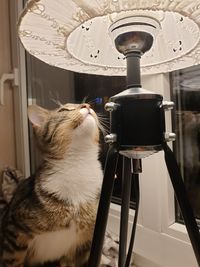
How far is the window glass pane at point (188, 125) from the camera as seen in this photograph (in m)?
0.88

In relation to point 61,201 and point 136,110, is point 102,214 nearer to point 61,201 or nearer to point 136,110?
point 136,110

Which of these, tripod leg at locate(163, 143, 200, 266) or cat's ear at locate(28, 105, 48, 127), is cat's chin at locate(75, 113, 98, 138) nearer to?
cat's ear at locate(28, 105, 48, 127)

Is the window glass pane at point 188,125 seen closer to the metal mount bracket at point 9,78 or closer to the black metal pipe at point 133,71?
the black metal pipe at point 133,71

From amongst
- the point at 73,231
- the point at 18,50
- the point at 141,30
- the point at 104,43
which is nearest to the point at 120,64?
the point at 104,43

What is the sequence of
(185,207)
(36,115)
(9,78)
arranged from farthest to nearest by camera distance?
1. (9,78)
2. (36,115)
3. (185,207)

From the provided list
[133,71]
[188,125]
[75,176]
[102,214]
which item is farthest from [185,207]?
[188,125]

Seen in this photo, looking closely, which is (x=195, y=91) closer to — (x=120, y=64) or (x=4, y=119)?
(x=120, y=64)

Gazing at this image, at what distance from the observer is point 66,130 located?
0.75 m

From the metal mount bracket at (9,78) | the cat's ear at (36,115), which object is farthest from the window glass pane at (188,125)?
the metal mount bracket at (9,78)

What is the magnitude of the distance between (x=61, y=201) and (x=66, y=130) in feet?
0.67

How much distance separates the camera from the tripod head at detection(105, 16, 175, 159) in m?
0.43

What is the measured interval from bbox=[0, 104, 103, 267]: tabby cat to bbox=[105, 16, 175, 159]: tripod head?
0.31 metres

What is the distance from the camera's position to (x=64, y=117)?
0.79 metres

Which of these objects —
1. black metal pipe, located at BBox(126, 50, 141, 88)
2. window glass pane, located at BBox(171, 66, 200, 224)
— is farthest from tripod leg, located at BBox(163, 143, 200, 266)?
window glass pane, located at BBox(171, 66, 200, 224)
